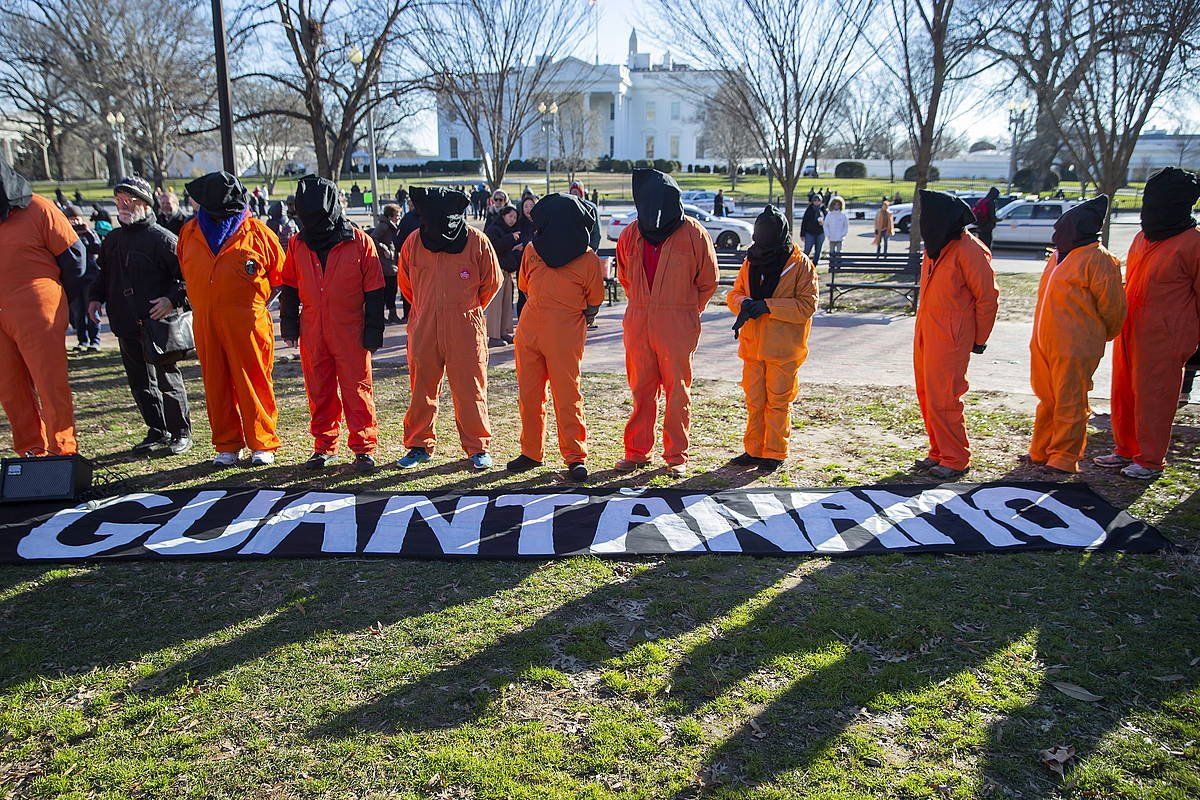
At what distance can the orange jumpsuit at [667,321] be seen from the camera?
549 cm

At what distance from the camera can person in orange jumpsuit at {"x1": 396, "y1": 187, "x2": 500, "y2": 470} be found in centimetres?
561

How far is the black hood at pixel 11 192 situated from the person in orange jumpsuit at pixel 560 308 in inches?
135

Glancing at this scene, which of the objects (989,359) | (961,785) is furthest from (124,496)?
(989,359)

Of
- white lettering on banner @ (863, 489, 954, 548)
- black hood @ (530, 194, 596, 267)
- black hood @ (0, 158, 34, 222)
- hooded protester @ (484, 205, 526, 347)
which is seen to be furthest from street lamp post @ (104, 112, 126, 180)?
white lettering on banner @ (863, 489, 954, 548)

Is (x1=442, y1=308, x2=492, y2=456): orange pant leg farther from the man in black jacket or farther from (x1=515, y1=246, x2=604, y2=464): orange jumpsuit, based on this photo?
the man in black jacket

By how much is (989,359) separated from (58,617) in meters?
8.91

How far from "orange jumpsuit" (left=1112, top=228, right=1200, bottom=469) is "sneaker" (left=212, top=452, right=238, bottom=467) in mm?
6319

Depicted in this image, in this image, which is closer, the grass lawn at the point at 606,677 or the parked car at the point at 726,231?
the grass lawn at the point at 606,677

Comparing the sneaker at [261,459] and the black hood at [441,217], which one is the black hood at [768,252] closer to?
the black hood at [441,217]

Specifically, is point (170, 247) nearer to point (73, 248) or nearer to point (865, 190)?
point (73, 248)

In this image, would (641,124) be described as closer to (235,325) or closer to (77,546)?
(235,325)

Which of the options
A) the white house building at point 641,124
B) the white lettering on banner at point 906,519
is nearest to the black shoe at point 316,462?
the white lettering on banner at point 906,519

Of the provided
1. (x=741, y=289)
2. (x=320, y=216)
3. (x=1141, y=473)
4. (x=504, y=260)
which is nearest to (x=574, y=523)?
(x=741, y=289)

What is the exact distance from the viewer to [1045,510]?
5.04 metres
